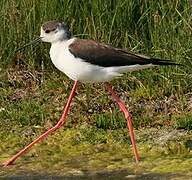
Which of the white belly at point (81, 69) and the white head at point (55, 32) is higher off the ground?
the white head at point (55, 32)

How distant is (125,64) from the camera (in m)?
5.89

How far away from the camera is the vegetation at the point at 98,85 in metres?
6.65

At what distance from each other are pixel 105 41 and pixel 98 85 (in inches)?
19.2

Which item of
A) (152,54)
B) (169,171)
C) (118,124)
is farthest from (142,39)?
(169,171)

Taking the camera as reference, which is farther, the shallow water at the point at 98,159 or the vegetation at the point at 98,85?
the vegetation at the point at 98,85

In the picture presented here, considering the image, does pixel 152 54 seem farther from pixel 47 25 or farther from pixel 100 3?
pixel 47 25

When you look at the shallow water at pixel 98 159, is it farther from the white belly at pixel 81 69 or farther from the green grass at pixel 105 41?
the white belly at pixel 81 69

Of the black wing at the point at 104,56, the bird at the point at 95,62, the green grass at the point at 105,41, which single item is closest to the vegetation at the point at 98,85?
the green grass at the point at 105,41

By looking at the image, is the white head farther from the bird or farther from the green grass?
the green grass

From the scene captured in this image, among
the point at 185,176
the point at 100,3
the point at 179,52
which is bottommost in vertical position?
the point at 185,176

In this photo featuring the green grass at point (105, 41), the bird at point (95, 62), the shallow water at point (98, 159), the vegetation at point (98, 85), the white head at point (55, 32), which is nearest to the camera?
the shallow water at point (98, 159)

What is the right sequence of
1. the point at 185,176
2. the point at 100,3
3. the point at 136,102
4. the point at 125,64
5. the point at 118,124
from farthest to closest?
the point at 100,3 < the point at 136,102 < the point at 118,124 < the point at 125,64 < the point at 185,176

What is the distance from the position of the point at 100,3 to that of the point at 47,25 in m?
1.59

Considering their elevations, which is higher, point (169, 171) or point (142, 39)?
point (142, 39)
